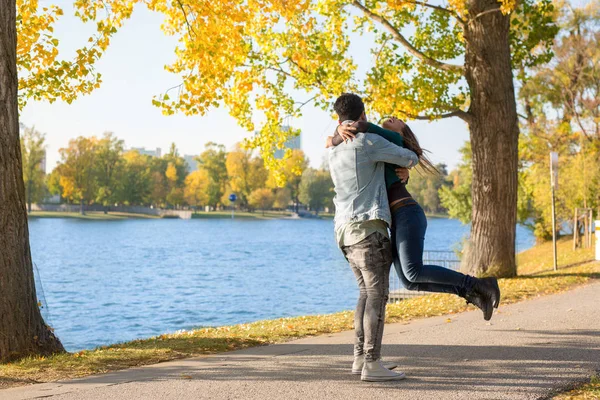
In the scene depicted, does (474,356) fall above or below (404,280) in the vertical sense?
below

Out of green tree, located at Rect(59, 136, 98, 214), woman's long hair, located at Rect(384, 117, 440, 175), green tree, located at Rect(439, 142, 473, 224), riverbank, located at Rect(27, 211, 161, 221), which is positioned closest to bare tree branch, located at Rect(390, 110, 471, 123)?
woman's long hair, located at Rect(384, 117, 440, 175)

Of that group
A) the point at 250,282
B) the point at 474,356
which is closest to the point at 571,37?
the point at 250,282

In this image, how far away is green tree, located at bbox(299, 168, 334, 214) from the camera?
130125 millimetres

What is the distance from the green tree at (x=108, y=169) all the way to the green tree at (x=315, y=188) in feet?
100

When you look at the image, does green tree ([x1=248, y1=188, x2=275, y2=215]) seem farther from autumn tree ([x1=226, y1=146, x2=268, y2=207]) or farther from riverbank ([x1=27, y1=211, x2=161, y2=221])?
riverbank ([x1=27, y1=211, x2=161, y2=221])

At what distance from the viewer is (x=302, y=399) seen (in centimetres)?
503

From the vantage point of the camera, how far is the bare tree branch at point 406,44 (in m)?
15.6

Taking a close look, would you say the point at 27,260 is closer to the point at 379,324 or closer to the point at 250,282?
the point at 379,324

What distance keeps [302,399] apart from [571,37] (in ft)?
103

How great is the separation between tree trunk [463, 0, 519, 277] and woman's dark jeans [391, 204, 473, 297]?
9730mm

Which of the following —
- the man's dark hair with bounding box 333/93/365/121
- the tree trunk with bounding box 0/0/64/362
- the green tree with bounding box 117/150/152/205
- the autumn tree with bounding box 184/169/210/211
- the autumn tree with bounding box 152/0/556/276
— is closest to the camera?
the man's dark hair with bounding box 333/93/365/121

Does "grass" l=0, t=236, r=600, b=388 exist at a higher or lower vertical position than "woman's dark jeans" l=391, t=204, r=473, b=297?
lower

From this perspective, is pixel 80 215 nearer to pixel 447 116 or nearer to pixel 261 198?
pixel 261 198

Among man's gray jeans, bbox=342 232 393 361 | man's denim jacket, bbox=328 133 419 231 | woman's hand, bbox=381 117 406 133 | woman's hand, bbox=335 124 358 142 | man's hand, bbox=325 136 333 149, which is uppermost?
woman's hand, bbox=381 117 406 133
